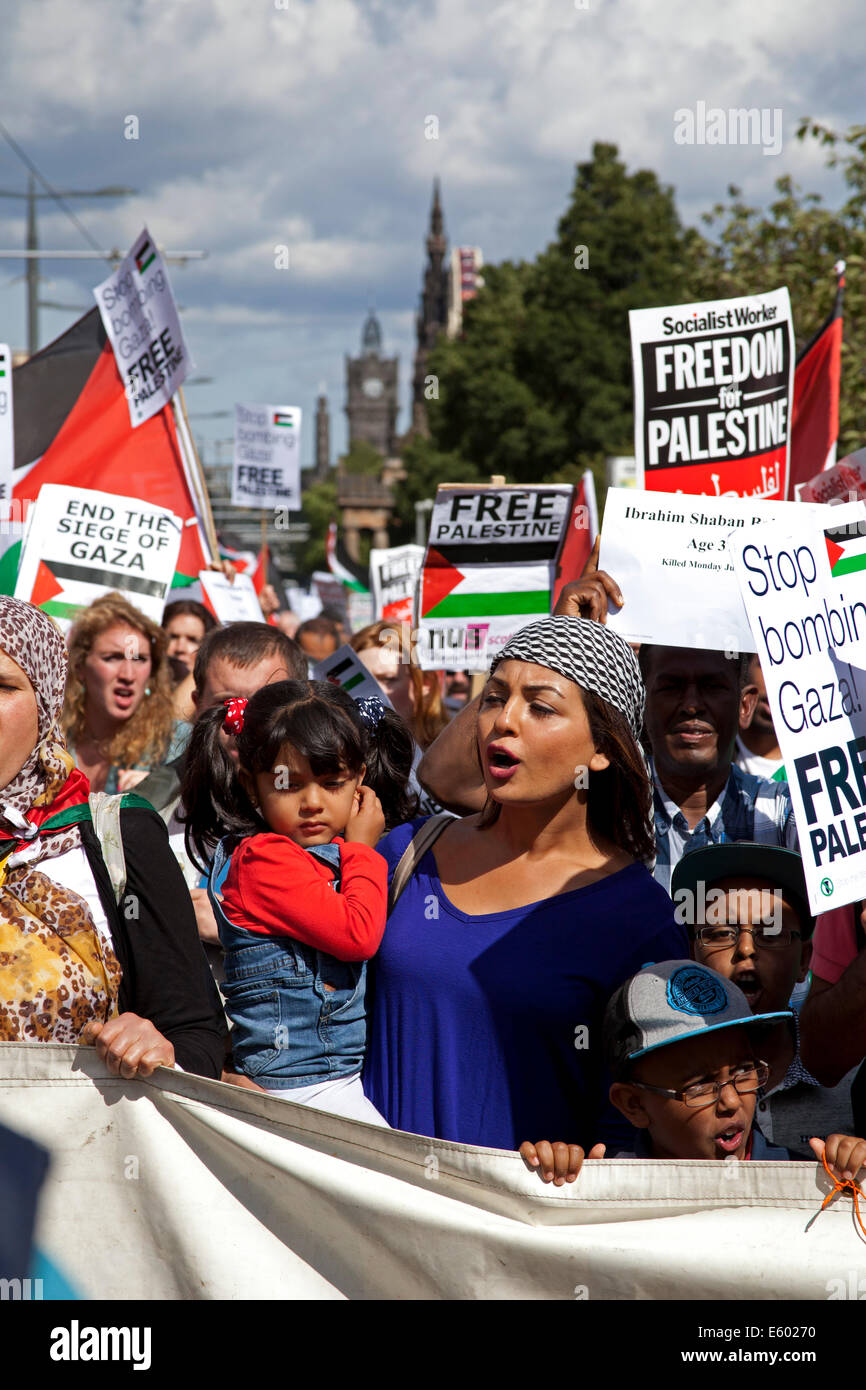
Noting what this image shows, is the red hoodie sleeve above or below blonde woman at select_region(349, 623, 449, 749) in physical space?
below

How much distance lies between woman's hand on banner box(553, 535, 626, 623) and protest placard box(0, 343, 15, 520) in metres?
3.80

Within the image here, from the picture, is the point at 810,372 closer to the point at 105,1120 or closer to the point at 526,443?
the point at 105,1120

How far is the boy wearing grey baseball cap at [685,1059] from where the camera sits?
2.35m

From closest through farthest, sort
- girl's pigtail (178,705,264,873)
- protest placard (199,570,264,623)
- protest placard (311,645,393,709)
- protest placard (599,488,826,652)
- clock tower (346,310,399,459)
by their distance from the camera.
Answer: girl's pigtail (178,705,264,873) < protest placard (599,488,826,652) < protest placard (311,645,393,709) < protest placard (199,570,264,623) < clock tower (346,310,399,459)

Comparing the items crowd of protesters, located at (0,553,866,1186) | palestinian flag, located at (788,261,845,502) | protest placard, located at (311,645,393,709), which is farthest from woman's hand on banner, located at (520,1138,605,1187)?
palestinian flag, located at (788,261,845,502)

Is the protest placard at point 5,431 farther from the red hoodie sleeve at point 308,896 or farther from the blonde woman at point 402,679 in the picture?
the red hoodie sleeve at point 308,896

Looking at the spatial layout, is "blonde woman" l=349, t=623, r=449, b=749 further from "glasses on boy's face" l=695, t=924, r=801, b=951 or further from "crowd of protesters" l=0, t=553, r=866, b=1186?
"glasses on boy's face" l=695, t=924, r=801, b=951

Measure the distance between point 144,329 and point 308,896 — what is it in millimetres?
5704

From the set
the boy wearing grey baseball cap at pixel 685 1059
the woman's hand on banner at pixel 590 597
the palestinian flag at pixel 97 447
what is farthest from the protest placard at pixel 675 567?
the palestinian flag at pixel 97 447

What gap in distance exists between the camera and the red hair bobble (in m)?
3.27

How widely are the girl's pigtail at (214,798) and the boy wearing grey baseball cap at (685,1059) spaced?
1059 millimetres

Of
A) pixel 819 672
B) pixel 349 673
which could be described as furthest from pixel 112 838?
pixel 349 673

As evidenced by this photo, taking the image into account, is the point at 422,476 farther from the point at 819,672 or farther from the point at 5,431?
the point at 819,672
